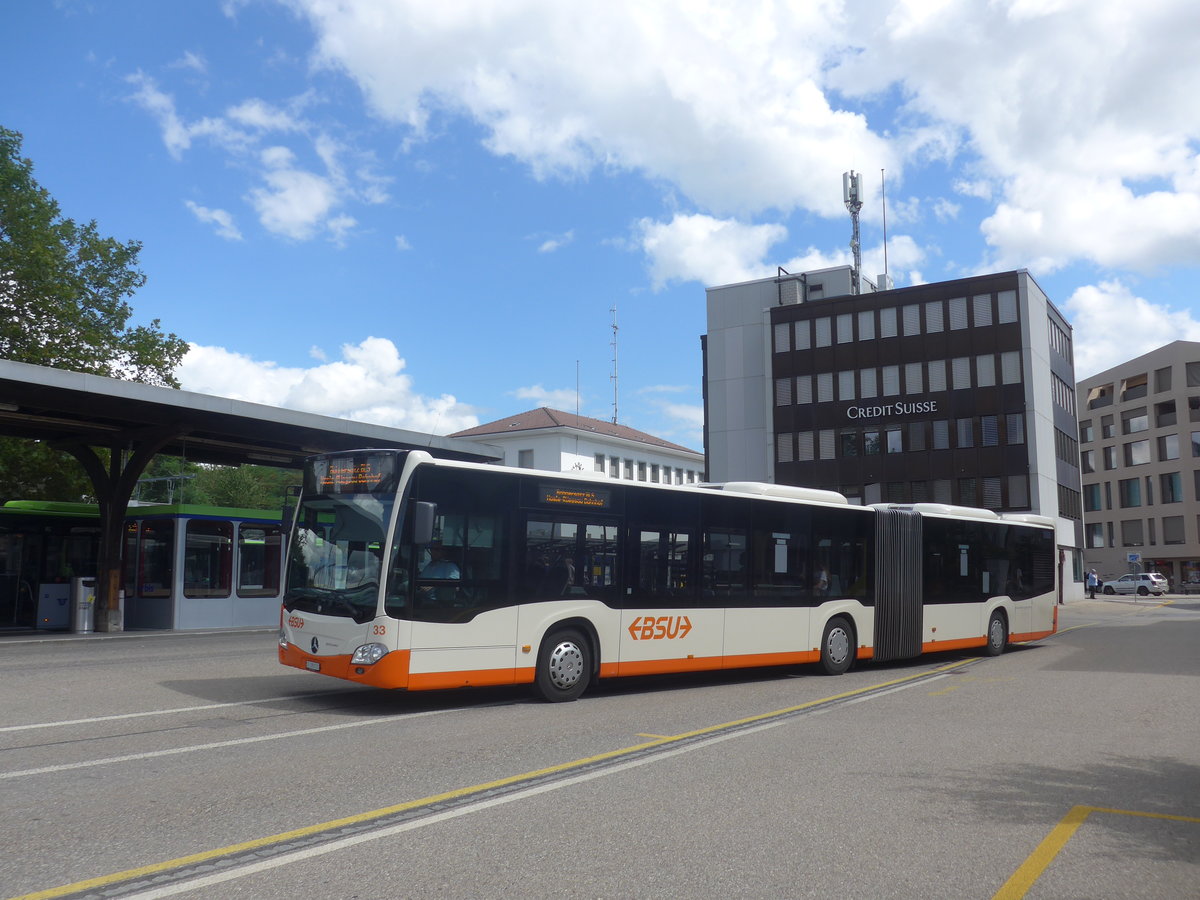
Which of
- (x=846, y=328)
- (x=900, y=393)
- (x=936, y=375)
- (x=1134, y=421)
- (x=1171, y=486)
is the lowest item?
(x=1171, y=486)

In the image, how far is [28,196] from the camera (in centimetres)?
3253

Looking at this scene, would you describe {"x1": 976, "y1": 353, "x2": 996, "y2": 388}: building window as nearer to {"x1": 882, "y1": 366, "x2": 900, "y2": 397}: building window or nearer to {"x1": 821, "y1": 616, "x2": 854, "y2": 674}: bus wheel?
{"x1": 882, "y1": 366, "x2": 900, "y2": 397}: building window

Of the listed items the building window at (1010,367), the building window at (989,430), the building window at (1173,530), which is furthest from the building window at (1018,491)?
the building window at (1173,530)

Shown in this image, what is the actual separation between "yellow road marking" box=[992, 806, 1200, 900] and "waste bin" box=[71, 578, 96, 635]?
23.4 metres

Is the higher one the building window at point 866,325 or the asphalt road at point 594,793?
the building window at point 866,325

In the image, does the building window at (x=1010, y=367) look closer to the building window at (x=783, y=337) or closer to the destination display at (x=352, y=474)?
the building window at (x=783, y=337)

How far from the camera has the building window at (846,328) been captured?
54438mm

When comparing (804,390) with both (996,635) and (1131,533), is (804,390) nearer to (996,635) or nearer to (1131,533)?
(996,635)

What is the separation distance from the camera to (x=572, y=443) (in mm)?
75312

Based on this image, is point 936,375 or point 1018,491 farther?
point 936,375

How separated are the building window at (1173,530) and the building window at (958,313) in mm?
46640

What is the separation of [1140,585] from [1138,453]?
24.0m

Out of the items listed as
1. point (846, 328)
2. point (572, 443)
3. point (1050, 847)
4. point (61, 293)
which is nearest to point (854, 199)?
point (846, 328)

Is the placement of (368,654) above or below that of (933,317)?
below
